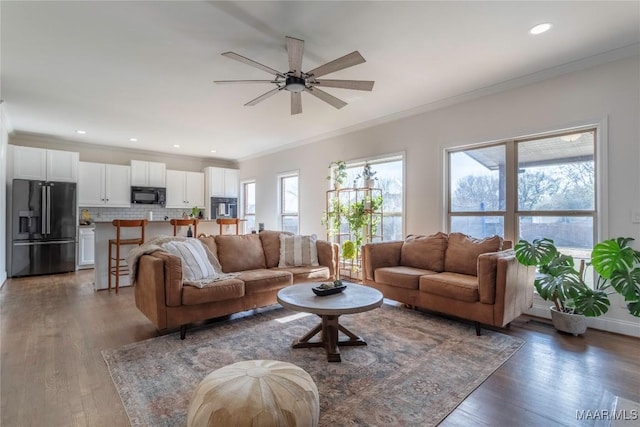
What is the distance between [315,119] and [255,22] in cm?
259

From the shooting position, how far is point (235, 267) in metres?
3.79

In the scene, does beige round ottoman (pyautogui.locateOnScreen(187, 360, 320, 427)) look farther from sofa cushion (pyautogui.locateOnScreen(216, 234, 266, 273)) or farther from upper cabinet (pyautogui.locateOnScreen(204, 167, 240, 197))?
upper cabinet (pyautogui.locateOnScreen(204, 167, 240, 197))

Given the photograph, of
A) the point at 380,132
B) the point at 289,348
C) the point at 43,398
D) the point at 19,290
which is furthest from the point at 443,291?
the point at 19,290

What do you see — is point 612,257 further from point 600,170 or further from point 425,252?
point 425,252

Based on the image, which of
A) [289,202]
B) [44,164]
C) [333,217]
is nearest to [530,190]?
[333,217]

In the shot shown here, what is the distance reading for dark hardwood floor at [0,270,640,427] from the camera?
1.75 metres

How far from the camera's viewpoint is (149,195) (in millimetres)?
7148

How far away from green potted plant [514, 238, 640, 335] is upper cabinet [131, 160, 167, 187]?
7.24 meters

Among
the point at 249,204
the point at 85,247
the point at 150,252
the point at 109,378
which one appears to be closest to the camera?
the point at 109,378

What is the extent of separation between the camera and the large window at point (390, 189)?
16.0ft

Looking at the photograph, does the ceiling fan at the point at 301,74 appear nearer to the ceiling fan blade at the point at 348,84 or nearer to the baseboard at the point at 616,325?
the ceiling fan blade at the point at 348,84

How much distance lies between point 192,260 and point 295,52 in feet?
7.32

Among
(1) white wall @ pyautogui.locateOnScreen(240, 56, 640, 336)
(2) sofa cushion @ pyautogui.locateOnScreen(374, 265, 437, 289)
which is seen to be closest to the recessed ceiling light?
(1) white wall @ pyautogui.locateOnScreen(240, 56, 640, 336)

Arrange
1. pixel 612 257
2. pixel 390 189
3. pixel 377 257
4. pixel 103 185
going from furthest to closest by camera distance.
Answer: pixel 103 185 < pixel 390 189 < pixel 377 257 < pixel 612 257
